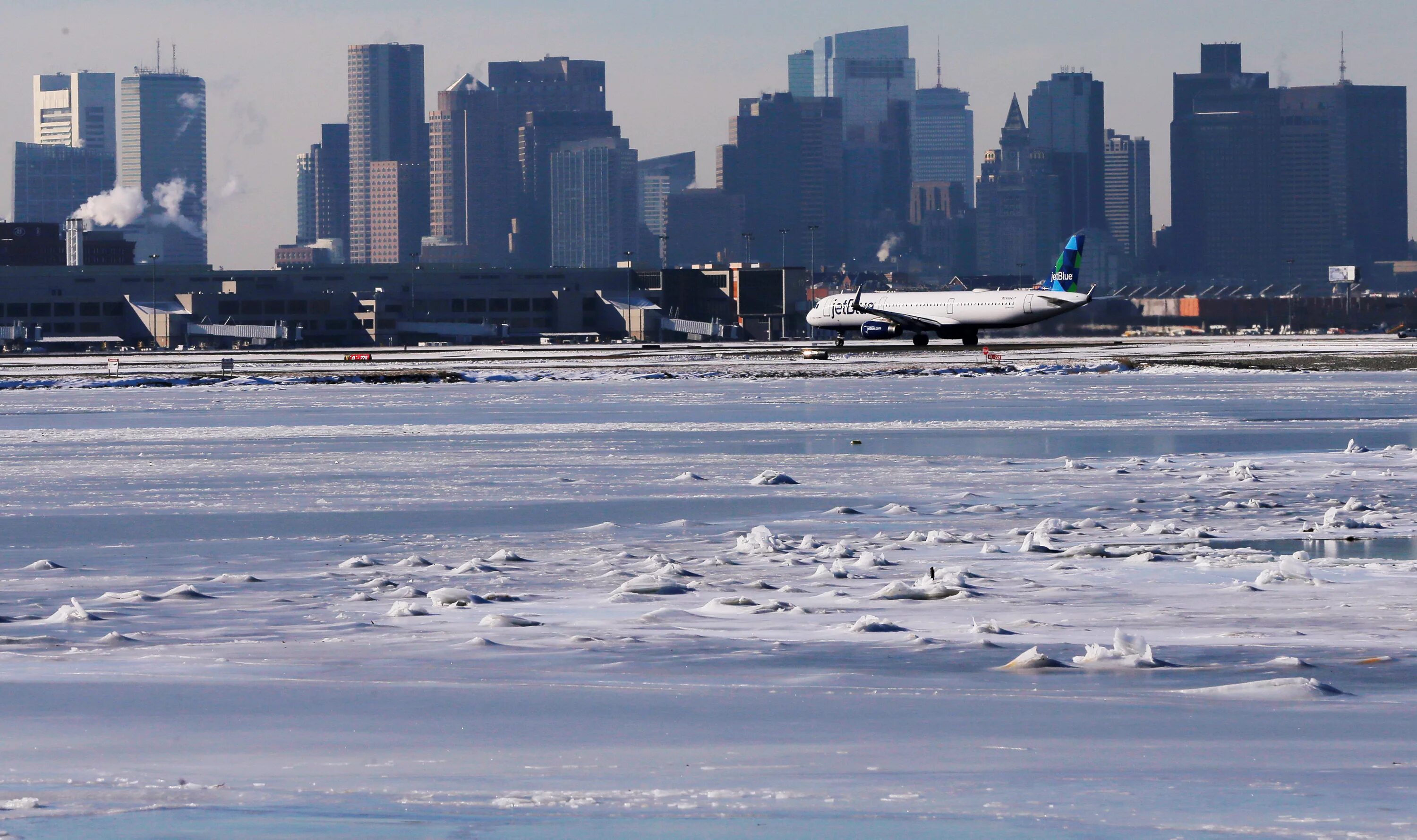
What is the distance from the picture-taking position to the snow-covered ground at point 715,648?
9953 millimetres

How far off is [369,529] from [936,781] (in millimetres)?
14277

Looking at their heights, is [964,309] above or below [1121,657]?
above

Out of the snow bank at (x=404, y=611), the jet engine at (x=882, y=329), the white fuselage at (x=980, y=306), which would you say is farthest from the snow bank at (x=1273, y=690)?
the jet engine at (x=882, y=329)

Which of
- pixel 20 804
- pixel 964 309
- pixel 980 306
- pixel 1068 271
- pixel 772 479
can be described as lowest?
pixel 20 804

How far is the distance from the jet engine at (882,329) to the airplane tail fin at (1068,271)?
10.4m

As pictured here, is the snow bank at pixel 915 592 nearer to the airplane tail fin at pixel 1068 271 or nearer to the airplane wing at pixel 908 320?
the airplane wing at pixel 908 320

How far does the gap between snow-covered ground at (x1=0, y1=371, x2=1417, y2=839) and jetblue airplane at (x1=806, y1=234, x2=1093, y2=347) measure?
92.3 metres

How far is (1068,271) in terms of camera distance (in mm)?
129750

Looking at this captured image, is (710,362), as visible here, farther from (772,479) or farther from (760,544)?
(760,544)

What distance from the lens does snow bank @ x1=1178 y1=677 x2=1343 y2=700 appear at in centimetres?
1257

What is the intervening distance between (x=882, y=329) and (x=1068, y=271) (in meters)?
13.3

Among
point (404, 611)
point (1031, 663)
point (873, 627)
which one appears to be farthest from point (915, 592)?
point (404, 611)

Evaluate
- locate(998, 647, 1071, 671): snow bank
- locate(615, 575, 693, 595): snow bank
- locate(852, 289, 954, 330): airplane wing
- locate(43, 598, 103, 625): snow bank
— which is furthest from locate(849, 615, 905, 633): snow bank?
locate(852, 289, 954, 330): airplane wing

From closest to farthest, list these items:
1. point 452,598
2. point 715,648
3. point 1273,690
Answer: point 1273,690, point 715,648, point 452,598
